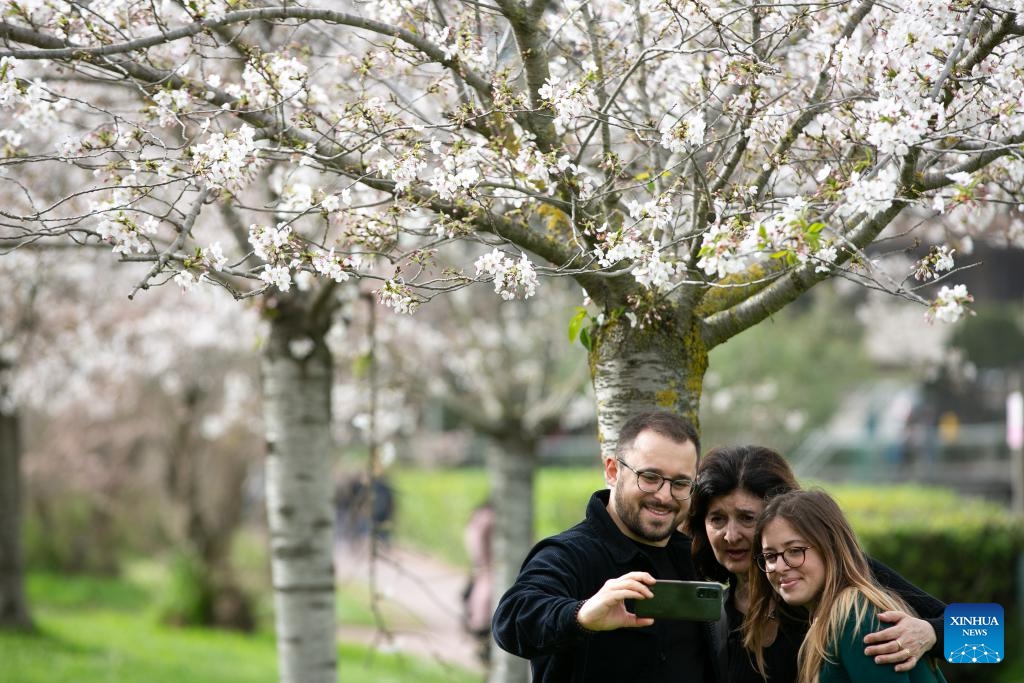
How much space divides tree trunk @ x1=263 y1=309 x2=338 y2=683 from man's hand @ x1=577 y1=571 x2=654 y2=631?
146 inches

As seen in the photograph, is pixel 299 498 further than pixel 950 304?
Yes

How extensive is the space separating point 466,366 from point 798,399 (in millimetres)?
7476

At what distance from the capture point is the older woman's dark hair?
11.5 feet

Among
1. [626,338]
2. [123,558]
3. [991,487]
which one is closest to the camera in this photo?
[626,338]

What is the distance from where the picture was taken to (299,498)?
6156mm

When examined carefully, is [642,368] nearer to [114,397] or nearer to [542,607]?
[542,607]

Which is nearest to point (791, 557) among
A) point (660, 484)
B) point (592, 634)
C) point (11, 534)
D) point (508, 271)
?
point (660, 484)

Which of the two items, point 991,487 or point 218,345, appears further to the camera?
point 991,487

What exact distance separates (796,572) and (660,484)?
1.54 ft

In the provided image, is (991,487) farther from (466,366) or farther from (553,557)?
(553,557)

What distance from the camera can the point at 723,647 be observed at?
339 centimetres

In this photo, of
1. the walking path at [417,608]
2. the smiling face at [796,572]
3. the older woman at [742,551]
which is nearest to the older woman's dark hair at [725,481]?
the older woman at [742,551]

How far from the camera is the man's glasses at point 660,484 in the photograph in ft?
10.1

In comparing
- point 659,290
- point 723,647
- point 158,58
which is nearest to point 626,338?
point 659,290
